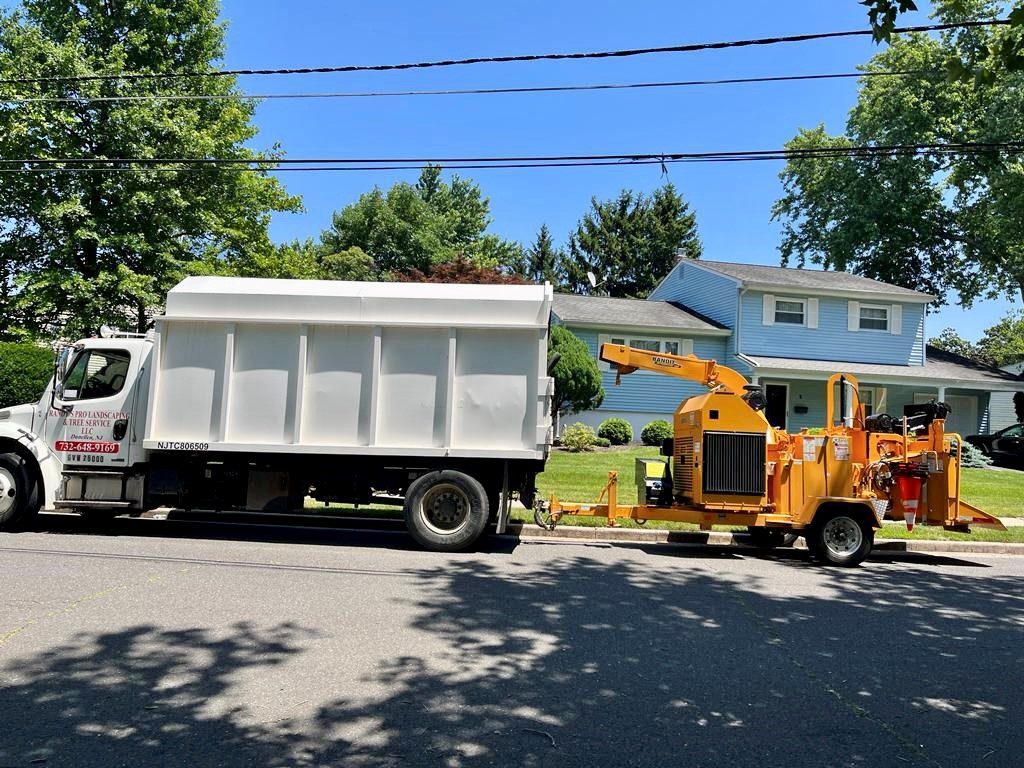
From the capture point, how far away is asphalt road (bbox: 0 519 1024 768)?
3492 millimetres

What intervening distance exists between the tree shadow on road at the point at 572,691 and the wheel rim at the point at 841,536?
211 centimetres

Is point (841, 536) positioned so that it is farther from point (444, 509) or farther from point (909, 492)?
point (444, 509)

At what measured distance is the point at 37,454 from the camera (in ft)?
28.6

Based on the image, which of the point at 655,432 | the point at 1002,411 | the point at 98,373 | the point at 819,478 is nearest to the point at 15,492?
the point at 98,373

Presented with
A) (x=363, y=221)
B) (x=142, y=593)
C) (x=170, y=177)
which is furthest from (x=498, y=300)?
(x=363, y=221)

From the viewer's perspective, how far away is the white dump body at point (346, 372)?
8586 mm

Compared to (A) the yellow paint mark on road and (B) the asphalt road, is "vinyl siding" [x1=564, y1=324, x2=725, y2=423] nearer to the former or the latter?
(B) the asphalt road

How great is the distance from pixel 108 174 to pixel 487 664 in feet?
56.3

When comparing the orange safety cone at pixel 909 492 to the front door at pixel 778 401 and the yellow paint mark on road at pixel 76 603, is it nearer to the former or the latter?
the yellow paint mark on road at pixel 76 603

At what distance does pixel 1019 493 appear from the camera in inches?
613

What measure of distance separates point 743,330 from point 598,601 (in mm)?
20632

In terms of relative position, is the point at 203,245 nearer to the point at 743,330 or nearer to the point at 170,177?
the point at 170,177

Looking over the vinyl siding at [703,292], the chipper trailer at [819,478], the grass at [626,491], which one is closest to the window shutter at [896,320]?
the vinyl siding at [703,292]

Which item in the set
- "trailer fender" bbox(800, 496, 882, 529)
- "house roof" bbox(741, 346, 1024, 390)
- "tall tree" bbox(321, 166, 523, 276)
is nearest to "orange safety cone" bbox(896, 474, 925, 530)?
"trailer fender" bbox(800, 496, 882, 529)
